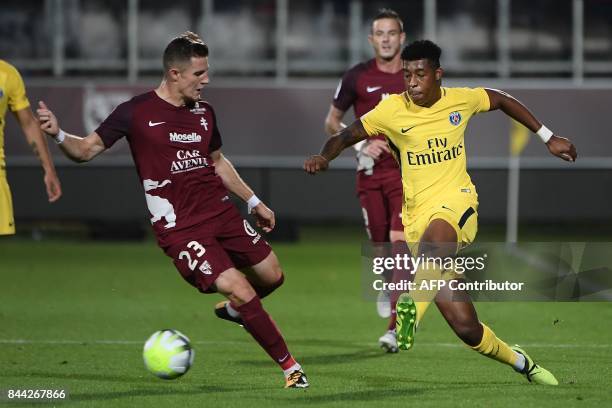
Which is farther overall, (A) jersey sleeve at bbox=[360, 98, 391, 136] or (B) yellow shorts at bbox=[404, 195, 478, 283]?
(A) jersey sleeve at bbox=[360, 98, 391, 136]

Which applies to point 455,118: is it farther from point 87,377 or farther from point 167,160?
point 87,377

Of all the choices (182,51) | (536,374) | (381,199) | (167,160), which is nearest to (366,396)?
(536,374)

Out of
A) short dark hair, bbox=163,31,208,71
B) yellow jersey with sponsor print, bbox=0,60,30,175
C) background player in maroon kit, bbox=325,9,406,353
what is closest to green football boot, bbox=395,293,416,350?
short dark hair, bbox=163,31,208,71

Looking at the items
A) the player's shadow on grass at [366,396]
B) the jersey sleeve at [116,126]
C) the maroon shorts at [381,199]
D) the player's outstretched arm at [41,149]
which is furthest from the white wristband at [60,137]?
the maroon shorts at [381,199]

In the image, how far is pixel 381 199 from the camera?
36.6 feet

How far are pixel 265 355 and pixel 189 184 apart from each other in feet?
7.03

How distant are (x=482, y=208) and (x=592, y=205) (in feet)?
5.96

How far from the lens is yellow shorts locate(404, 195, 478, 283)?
8055 mm

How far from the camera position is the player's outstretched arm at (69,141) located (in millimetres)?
7797

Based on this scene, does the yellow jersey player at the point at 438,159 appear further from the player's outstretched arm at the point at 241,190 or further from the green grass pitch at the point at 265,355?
the player's outstretched arm at the point at 241,190

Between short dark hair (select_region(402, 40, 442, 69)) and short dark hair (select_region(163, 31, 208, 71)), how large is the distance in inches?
49.8

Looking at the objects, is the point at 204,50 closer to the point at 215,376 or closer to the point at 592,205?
the point at 215,376

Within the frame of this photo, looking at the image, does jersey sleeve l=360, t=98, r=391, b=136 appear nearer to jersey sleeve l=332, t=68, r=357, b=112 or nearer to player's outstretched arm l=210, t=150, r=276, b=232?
player's outstretched arm l=210, t=150, r=276, b=232
